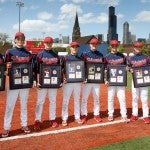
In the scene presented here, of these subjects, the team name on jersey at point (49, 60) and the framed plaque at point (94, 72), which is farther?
the framed plaque at point (94, 72)

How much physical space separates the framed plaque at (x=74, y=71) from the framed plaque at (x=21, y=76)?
1.17 meters

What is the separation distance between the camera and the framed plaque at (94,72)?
9070 mm

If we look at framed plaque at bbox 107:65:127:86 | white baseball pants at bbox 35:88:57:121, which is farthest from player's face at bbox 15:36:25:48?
framed plaque at bbox 107:65:127:86

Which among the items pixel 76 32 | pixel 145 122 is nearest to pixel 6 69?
pixel 145 122

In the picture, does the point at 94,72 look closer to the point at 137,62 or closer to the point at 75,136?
the point at 137,62

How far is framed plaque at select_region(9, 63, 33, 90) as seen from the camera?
25.5ft

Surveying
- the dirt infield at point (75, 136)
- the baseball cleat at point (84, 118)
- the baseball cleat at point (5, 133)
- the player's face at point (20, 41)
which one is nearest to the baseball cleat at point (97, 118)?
the dirt infield at point (75, 136)

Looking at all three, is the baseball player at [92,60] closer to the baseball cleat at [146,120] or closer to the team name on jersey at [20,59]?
the baseball cleat at [146,120]

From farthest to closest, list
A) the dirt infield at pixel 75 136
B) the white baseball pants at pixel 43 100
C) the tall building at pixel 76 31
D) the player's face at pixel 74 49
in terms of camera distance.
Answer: the tall building at pixel 76 31 → the player's face at pixel 74 49 → the white baseball pants at pixel 43 100 → the dirt infield at pixel 75 136

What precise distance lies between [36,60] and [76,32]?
468 ft

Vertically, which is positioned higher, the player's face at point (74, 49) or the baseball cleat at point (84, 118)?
the player's face at point (74, 49)

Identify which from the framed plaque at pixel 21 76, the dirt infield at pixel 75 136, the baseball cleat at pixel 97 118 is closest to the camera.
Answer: the dirt infield at pixel 75 136

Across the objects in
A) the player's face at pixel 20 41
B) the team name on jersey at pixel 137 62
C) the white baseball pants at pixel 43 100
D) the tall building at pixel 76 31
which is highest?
the tall building at pixel 76 31

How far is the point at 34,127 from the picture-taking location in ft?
27.3
